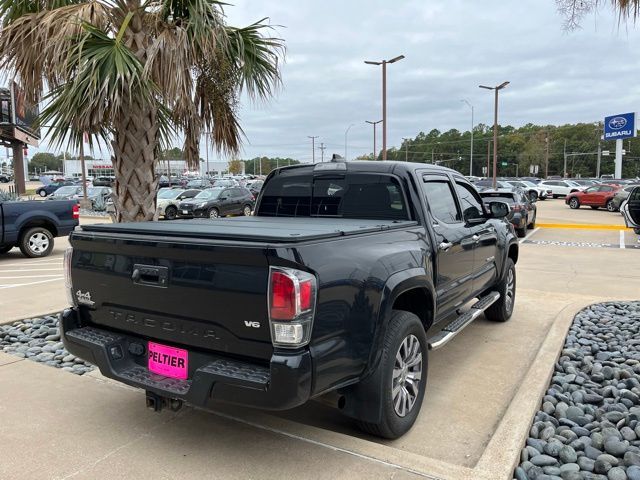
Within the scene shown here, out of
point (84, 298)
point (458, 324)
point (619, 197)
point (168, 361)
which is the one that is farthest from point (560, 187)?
point (168, 361)

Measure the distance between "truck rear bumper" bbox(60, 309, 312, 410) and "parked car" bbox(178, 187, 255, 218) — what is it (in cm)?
2037

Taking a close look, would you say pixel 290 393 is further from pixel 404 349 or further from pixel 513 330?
pixel 513 330

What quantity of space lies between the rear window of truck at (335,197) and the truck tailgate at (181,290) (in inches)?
76.2

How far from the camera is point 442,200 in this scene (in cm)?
487

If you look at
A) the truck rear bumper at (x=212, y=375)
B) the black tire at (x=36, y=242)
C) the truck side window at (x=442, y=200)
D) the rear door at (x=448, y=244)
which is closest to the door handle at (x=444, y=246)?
the rear door at (x=448, y=244)

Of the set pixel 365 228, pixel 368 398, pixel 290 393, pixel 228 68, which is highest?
pixel 228 68

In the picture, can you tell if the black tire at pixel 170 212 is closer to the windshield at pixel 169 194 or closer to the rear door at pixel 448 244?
the windshield at pixel 169 194

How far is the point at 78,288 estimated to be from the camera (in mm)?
3633

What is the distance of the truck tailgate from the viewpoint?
2.77 m

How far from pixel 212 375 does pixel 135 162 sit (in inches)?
145

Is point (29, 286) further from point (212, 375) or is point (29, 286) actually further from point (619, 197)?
point (619, 197)

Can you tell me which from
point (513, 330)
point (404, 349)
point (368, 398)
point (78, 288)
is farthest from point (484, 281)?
point (78, 288)

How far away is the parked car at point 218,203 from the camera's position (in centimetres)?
2364

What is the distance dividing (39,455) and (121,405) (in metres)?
0.81
